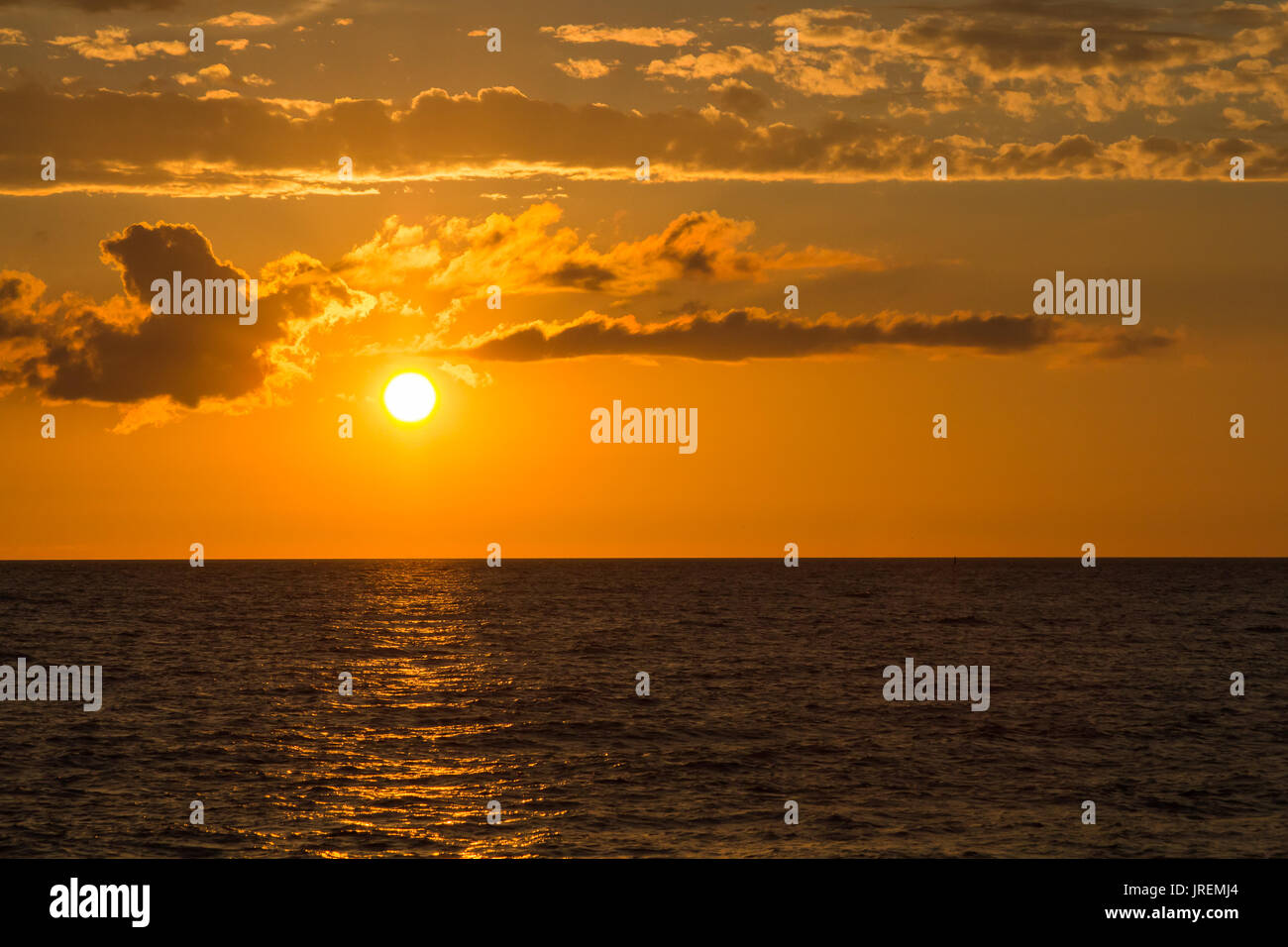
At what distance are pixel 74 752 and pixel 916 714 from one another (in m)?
35.2

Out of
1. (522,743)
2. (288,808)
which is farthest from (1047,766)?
(288,808)

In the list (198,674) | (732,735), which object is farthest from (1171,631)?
(198,674)

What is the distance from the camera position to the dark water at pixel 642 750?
3334 cm

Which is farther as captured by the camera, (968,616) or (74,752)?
(968,616)

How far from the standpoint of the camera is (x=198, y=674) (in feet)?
243

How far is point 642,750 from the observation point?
4656 centimetres

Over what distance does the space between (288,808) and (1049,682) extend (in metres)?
49.5

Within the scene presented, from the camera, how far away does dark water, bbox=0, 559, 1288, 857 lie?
3334 cm
